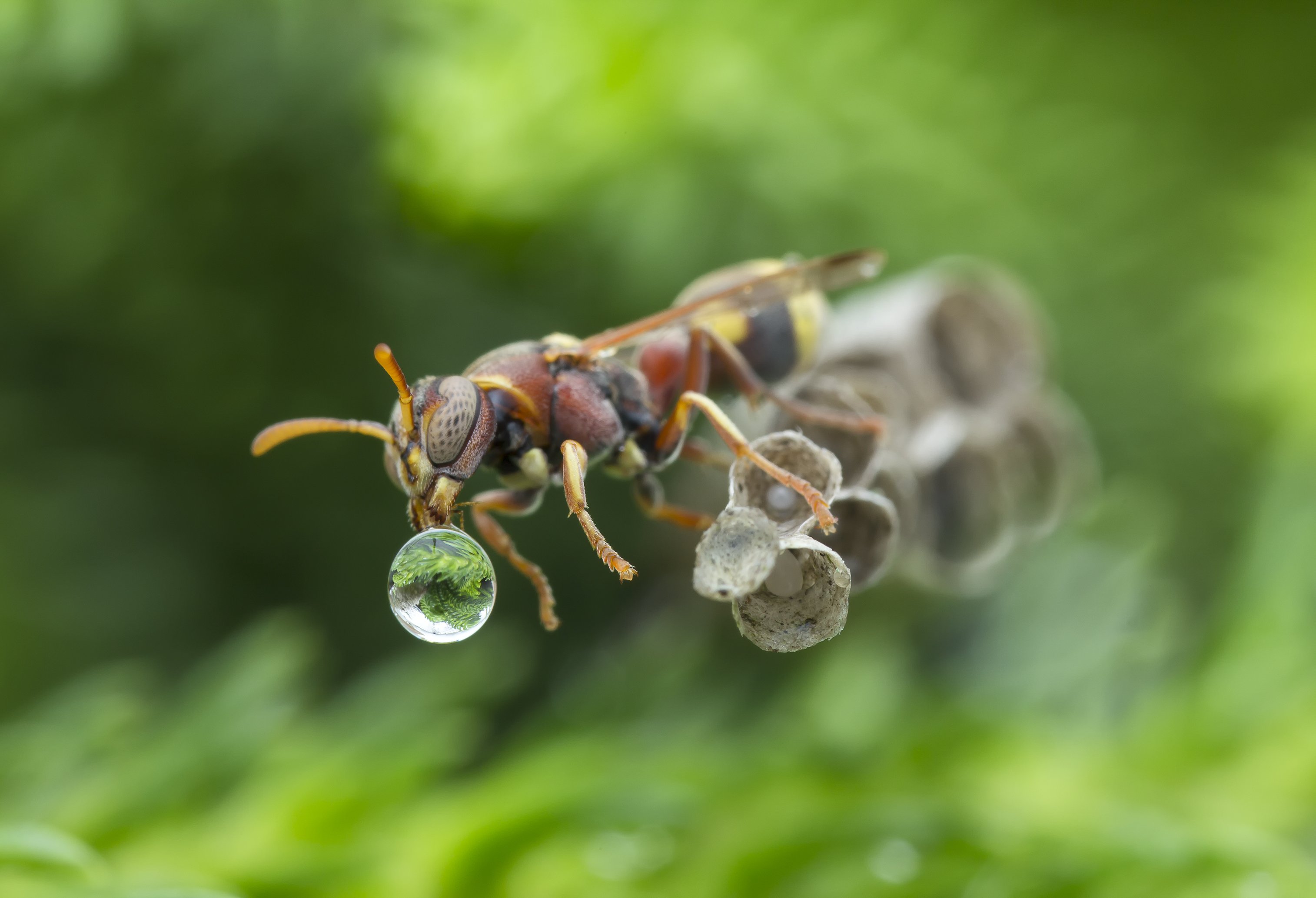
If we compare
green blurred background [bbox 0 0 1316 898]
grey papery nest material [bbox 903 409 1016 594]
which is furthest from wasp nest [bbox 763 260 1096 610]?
green blurred background [bbox 0 0 1316 898]

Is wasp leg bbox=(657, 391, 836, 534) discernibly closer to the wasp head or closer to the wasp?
the wasp

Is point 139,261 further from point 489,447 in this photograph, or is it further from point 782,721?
point 782,721

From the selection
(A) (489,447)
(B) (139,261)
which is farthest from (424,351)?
(A) (489,447)

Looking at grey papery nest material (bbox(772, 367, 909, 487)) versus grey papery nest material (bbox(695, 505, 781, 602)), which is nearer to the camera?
grey papery nest material (bbox(695, 505, 781, 602))

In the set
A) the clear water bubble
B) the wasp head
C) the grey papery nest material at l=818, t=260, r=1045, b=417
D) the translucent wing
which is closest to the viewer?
the clear water bubble

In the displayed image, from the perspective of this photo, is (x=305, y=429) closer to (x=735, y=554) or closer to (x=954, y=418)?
(x=735, y=554)
